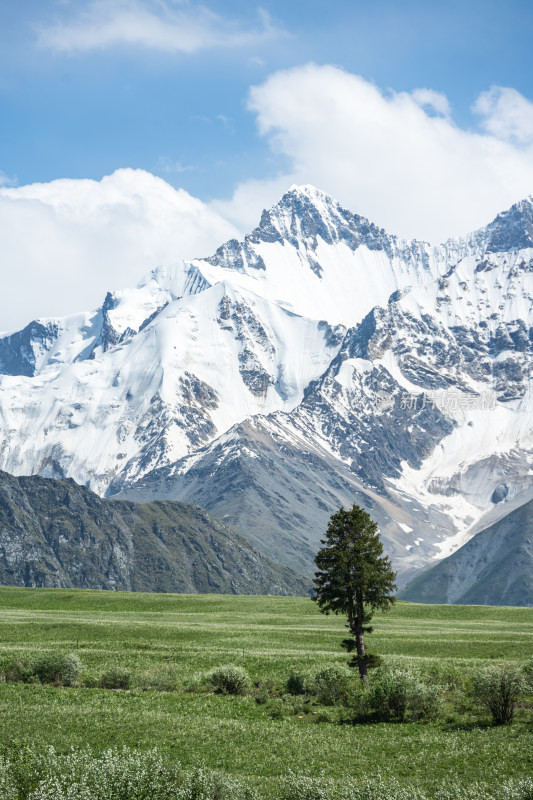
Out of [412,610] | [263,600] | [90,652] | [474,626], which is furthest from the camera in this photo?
[263,600]

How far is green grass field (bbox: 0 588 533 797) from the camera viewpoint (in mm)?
39656

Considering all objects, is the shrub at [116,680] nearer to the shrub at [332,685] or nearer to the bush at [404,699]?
the shrub at [332,685]

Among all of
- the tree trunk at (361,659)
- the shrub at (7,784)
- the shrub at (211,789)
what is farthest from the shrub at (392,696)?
the shrub at (7,784)

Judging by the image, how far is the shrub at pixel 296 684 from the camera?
5709 centimetres

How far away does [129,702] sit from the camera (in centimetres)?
5203

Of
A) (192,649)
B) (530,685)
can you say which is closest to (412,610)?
(192,649)

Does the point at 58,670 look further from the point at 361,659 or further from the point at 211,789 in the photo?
the point at 211,789

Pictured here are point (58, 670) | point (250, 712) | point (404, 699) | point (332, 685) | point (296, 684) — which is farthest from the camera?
point (58, 670)

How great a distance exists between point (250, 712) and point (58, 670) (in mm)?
14410

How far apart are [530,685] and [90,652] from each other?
34633mm

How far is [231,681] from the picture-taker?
57.0 meters

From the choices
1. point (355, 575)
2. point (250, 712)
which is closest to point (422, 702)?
point (250, 712)

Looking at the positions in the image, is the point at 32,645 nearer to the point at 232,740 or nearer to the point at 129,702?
the point at 129,702

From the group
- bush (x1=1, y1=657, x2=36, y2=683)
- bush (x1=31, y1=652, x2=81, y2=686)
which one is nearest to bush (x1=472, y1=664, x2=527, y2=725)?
bush (x1=31, y1=652, x2=81, y2=686)
